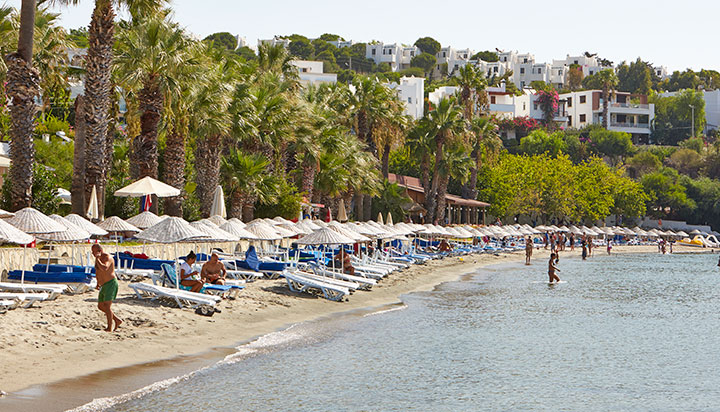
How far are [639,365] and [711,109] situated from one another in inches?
6115

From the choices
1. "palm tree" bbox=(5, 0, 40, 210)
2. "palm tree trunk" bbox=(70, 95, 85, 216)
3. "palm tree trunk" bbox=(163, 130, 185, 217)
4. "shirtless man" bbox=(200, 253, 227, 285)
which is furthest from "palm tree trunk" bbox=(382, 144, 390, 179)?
"shirtless man" bbox=(200, 253, 227, 285)

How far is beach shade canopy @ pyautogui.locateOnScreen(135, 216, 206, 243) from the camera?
21.1 meters

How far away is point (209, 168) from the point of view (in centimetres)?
3975

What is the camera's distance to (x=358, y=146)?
190 feet

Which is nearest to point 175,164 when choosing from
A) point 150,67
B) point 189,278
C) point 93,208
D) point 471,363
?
point 150,67

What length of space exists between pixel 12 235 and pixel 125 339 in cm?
350

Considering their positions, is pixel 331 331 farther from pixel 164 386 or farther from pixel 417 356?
pixel 164 386

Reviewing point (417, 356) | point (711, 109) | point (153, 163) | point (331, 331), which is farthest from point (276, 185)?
Answer: point (711, 109)

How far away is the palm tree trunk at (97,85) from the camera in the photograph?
2962 cm

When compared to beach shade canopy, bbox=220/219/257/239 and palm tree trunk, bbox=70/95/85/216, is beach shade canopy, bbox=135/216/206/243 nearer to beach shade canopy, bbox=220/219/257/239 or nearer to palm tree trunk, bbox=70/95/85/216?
beach shade canopy, bbox=220/219/257/239

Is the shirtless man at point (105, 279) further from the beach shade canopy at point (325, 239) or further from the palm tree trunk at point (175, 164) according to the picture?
the palm tree trunk at point (175, 164)

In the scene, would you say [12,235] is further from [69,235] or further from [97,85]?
[97,85]

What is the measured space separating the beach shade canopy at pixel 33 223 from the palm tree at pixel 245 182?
2120 cm

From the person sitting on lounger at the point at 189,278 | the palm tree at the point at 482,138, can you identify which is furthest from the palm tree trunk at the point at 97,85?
→ the palm tree at the point at 482,138
